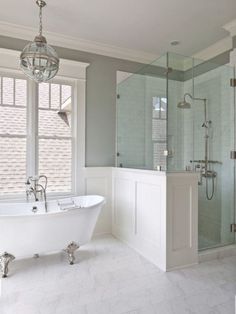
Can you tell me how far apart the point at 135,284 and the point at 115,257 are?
615 mm

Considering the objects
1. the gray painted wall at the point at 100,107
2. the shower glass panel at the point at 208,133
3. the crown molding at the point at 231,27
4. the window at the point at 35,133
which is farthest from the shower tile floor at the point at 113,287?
the crown molding at the point at 231,27

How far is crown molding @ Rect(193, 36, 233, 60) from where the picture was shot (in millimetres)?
Result: 3246

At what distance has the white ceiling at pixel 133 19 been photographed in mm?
2549

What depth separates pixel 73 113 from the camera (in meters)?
3.41

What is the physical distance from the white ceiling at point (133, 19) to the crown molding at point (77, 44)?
83mm

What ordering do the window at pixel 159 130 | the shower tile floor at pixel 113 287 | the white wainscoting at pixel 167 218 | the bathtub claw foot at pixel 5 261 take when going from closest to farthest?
the shower tile floor at pixel 113 287, the bathtub claw foot at pixel 5 261, the white wainscoting at pixel 167 218, the window at pixel 159 130

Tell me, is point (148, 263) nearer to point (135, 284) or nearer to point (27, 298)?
point (135, 284)

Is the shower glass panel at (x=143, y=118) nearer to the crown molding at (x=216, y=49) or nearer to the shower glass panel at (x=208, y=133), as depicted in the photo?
the shower glass panel at (x=208, y=133)

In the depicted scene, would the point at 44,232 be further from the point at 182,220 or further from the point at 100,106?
the point at 100,106

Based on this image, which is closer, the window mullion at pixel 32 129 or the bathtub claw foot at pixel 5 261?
the bathtub claw foot at pixel 5 261

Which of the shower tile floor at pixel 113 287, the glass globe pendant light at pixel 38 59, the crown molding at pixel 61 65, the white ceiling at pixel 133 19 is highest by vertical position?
the white ceiling at pixel 133 19

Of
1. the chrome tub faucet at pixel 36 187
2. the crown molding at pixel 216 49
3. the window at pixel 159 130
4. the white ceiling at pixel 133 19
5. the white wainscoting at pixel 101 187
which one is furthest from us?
the white wainscoting at pixel 101 187

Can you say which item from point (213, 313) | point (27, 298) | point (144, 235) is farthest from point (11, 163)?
point (213, 313)

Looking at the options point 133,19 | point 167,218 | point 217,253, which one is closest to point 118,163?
point 167,218
